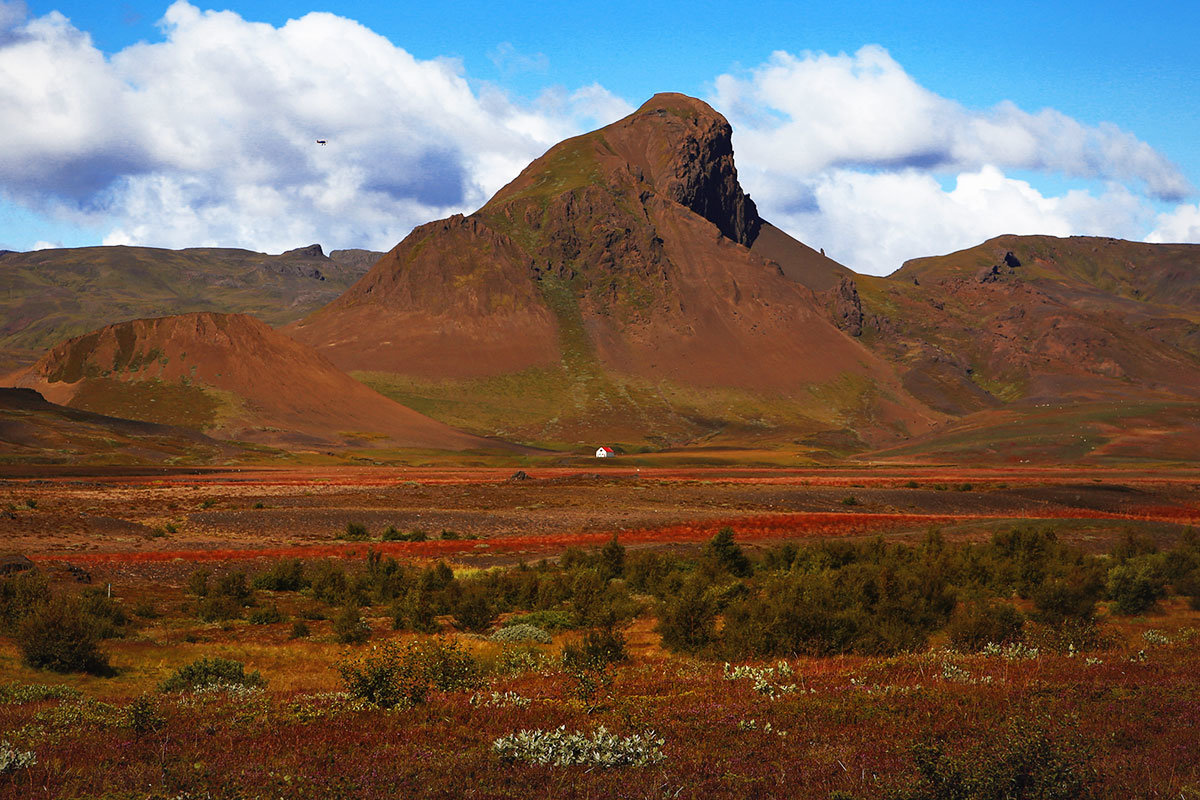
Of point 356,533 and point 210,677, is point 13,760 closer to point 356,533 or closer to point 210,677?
point 210,677

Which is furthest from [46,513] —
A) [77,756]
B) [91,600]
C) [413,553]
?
[77,756]

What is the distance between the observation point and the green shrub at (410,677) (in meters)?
11.1

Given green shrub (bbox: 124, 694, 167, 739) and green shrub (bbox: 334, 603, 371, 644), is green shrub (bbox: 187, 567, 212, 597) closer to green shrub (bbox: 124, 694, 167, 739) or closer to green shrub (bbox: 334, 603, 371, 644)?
green shrub (bbox: 334, 603, 371, 644)

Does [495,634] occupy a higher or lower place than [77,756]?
lower

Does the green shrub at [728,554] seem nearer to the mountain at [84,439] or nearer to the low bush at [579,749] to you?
the low bush at [579,749]

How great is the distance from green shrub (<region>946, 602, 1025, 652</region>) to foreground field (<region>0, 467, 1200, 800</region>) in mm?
95

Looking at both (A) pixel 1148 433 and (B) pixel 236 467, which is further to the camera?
(A) pixel 1148 433

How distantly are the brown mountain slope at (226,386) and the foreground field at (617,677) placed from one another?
300 feet

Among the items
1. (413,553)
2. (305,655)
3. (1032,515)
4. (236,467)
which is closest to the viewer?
(305,655)

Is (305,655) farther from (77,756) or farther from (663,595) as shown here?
(663,595)

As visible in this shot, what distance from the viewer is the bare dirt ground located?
3819 centimetres

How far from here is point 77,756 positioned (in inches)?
336

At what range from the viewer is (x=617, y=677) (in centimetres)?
1359

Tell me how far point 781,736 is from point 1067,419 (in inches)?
5600
